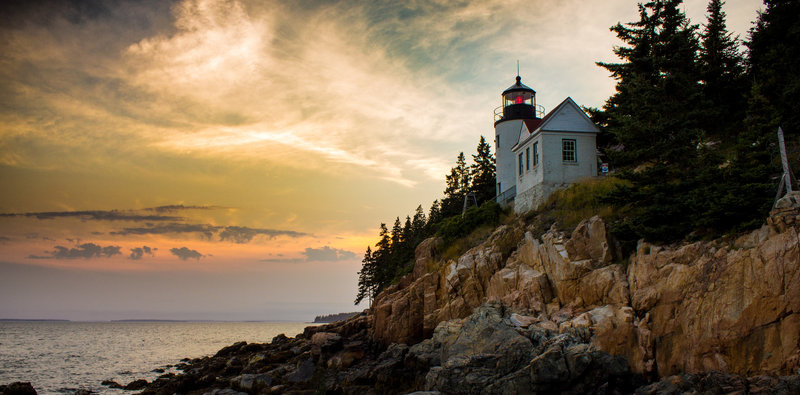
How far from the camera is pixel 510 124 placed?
3788 cm

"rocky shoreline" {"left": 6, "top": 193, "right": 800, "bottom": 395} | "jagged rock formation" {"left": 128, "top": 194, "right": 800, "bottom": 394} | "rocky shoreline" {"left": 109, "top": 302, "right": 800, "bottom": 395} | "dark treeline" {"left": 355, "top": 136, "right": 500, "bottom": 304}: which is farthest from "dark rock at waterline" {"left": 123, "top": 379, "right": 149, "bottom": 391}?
"dark treeline" {"left": 355, "top": 136, "right": 500, "bottom": 304}

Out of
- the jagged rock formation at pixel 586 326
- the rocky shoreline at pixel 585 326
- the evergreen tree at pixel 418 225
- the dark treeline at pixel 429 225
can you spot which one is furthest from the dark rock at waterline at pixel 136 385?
the evergreen tree at pixel 418 225

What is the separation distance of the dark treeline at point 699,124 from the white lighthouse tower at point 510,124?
19.4 feet

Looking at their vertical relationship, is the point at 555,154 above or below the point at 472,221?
above

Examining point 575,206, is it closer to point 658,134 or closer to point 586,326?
point 658,134

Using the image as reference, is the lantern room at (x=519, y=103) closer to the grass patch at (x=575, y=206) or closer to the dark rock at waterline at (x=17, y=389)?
the grass patch at (x=575, y=206)

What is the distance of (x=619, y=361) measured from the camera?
51.6 ft

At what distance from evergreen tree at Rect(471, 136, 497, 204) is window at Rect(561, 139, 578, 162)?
1687 centimetres

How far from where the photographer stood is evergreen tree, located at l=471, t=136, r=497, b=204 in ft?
154

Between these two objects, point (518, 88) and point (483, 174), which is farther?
point (483, 174)

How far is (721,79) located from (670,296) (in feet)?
72.1

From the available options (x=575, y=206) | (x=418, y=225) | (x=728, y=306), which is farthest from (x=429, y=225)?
(x=728, y=306)

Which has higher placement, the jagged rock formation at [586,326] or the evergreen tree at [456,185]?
the evergreen tree at [456,185]

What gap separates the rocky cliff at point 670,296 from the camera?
525 inches
